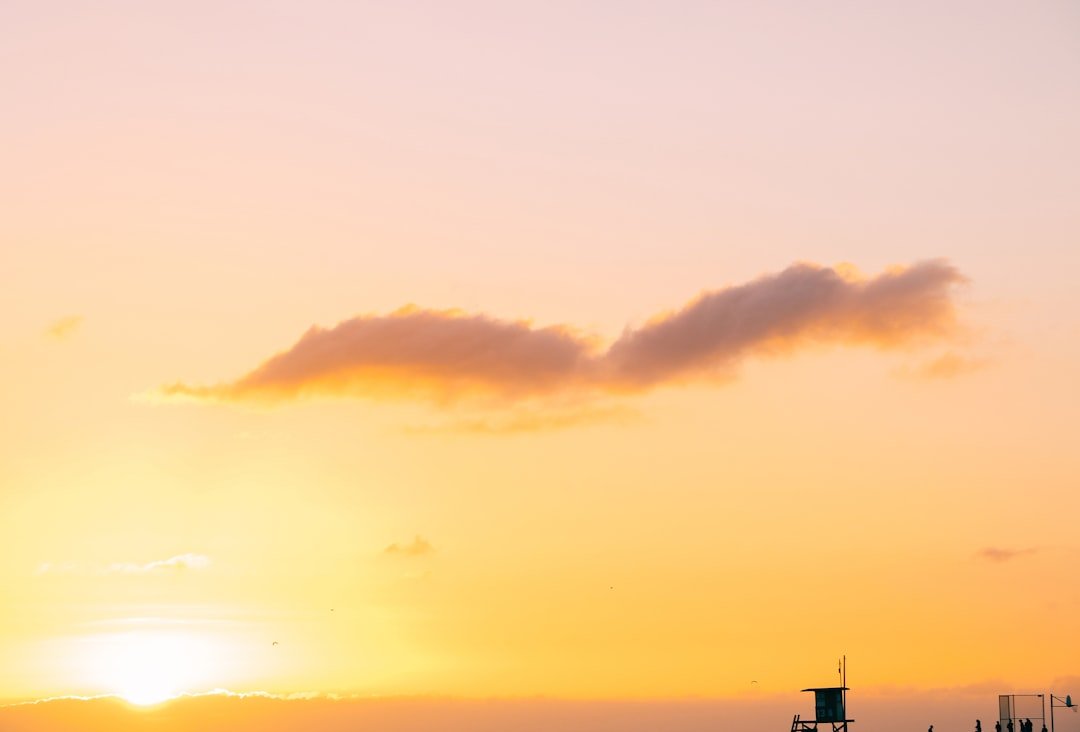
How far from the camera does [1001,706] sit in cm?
13762

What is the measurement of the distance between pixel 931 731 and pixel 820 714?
1492 centimetres

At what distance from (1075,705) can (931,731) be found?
39.2ft

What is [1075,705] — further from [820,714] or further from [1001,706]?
[820,714]

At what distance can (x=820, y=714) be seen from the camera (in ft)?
477

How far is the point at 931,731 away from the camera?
433ft

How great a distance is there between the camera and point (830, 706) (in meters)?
146

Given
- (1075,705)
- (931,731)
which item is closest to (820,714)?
(931,731)

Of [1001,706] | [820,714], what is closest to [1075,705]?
[1001,706]

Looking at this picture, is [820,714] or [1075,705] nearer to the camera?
[1075,705]

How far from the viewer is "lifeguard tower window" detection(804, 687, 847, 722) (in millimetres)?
144875

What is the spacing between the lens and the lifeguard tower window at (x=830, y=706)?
14488 centimetres

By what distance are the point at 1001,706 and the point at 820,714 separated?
54.0ft

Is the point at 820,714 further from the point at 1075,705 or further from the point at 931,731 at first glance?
the point at 1075,705

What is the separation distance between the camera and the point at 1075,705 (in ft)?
430
